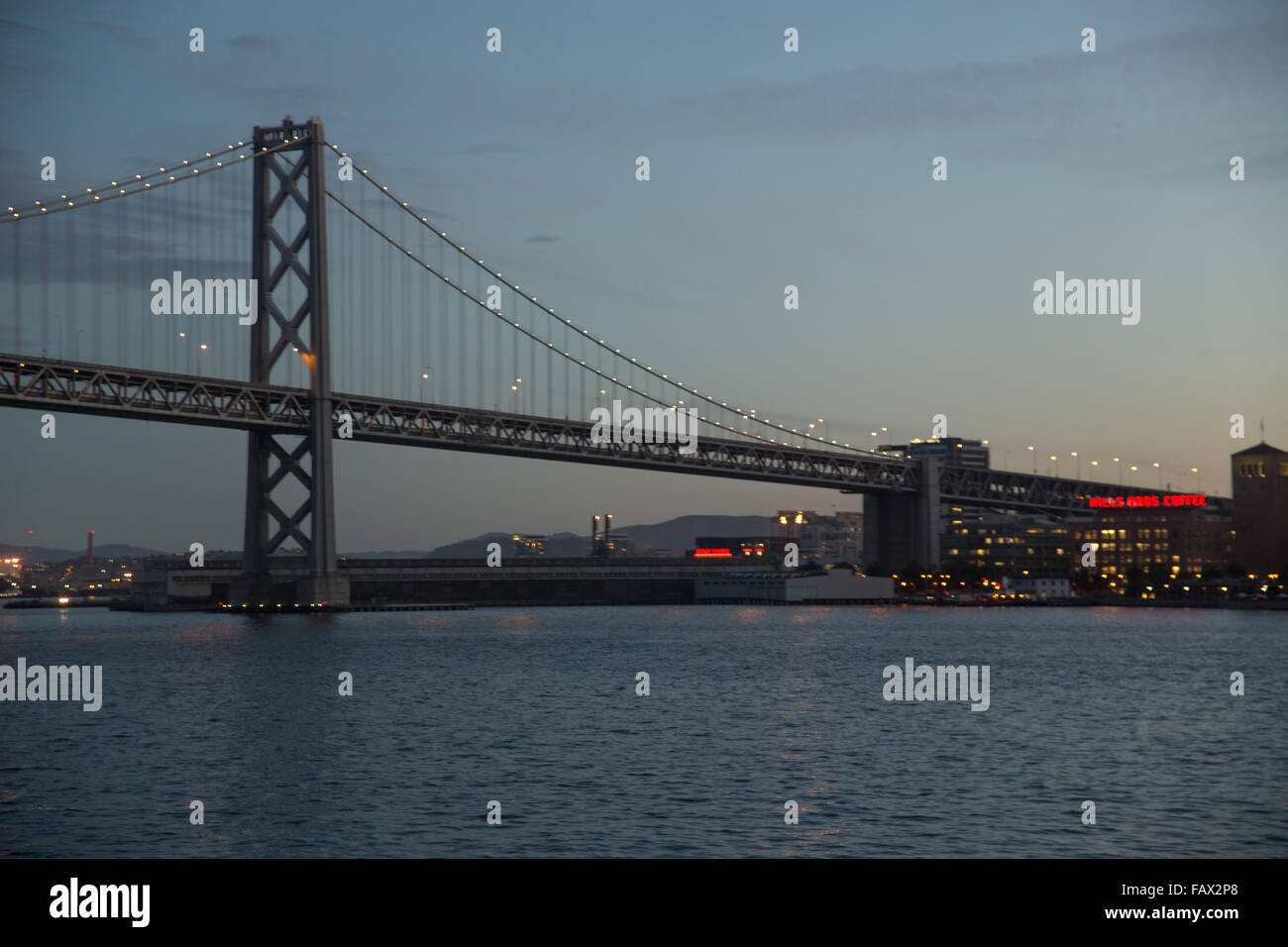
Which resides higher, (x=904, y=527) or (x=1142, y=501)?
(x=1142, y=501)

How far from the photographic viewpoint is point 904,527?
117 metres

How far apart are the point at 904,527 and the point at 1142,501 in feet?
111

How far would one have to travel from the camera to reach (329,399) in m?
68.3

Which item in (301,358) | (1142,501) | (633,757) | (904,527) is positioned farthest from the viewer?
(1142,501)

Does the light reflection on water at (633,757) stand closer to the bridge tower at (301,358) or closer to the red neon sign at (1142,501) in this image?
the bridge tower at (301,358)

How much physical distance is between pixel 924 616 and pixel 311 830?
77934 mm

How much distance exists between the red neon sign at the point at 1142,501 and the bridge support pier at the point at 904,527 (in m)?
27.1

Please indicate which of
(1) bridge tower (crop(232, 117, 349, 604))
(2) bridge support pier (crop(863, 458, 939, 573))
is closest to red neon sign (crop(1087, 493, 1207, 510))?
(2) bridge support pier (crop(863, 458, 939, 573))

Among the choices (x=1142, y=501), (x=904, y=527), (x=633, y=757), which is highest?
(x=1142, y=501)

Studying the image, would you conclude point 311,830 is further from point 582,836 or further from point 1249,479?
point 1249,479

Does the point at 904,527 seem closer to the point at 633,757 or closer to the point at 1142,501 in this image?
the point at 1142,501

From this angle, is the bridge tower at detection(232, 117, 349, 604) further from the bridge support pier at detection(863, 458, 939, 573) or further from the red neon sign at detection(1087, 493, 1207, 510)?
the red neon sign at detection(1087, 493, 1207, 510)

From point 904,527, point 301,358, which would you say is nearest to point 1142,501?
point 904,527
